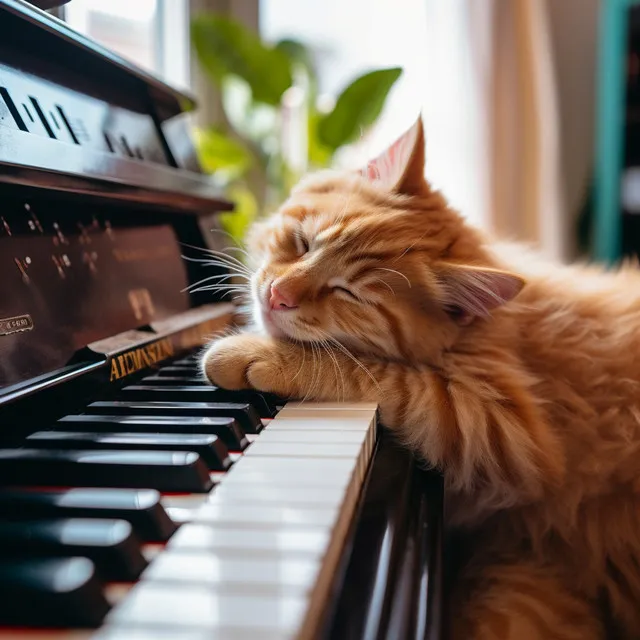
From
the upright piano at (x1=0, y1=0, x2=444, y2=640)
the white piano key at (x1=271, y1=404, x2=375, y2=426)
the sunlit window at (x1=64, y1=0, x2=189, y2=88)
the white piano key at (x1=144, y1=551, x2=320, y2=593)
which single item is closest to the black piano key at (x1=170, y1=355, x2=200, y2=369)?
the upright piano at (x1=0, y1=0, x2=444, y2=640)

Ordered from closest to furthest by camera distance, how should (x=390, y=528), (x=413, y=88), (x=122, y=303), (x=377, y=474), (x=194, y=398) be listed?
(x=390, y=528) < (x=377, y=474) < (x=194, y=398) < (x=122, y=303) < (x=413, y=88)

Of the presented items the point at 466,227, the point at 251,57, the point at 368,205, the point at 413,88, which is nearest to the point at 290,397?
the point at 368,205

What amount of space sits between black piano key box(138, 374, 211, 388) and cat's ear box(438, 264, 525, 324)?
0.43 m

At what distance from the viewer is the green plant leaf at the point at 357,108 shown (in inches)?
88.8

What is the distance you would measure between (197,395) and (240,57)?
1706mm

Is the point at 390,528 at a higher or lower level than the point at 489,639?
higher

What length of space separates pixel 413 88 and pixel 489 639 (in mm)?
2545

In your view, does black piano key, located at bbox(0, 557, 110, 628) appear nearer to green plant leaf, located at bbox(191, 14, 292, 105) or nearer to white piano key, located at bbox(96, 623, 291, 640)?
white piano key, located at bbox(96, 623, 291, 640)

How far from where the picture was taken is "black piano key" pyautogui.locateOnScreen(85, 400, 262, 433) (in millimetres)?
833

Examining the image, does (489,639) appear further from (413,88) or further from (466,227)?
(413,88)

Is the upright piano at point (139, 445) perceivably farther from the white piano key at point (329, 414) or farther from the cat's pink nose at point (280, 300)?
the cat's pink nose at point (280, 300)

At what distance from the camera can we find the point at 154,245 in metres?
1.25

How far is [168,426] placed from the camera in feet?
2.53

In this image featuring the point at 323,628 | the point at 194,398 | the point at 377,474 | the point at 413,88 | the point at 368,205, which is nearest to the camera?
the point at 323,628
